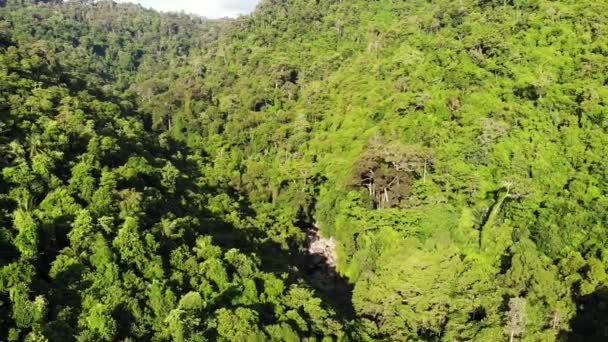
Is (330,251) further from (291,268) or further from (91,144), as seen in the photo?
(91,144)

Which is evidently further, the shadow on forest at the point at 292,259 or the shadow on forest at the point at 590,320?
the shadow on forest at the point at 292,259

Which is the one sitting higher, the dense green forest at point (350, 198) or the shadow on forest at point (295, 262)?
the dense green forest at point (350, 198)

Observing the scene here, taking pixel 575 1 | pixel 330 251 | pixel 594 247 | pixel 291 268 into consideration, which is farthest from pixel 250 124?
pixel 594 247

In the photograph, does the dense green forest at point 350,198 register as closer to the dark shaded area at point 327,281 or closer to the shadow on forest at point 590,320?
the shadow on forest at point 590,320

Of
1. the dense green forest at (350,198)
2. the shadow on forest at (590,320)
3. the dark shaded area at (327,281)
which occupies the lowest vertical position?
the dark shaded area at (327,281)

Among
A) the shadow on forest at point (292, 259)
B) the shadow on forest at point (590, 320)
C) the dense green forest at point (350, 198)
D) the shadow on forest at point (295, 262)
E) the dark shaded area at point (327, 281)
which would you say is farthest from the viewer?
the shadow on forest at point (292, 259)

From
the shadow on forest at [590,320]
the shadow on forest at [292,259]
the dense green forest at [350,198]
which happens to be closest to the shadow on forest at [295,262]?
the shadow on forest at [292,259]

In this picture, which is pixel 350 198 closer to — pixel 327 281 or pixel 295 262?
pixel 295 262
